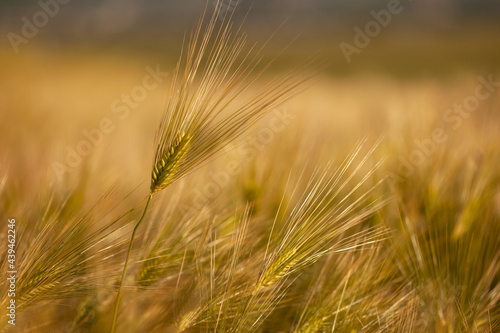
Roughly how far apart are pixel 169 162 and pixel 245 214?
21 centimetres

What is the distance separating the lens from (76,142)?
3.57 ft

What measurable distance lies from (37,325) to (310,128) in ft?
2.96

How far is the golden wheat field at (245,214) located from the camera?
1.50 feet

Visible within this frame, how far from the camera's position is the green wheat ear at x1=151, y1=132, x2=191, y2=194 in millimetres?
442

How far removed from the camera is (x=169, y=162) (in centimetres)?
44

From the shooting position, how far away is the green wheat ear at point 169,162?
1.45 feet

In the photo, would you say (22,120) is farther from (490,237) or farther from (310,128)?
(490,237)

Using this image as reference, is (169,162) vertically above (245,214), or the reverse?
(169,162)

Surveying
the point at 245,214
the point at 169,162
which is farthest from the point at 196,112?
the point at 245,214

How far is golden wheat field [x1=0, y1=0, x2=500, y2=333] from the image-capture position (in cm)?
46

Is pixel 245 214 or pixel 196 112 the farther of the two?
pixel 245 214

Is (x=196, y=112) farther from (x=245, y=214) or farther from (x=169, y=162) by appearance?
(x=245, y=214)

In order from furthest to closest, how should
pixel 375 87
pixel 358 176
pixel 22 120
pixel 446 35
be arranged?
pixel 446 35 < pixel 375 87 < pixel 22 120 < pixel 358 176

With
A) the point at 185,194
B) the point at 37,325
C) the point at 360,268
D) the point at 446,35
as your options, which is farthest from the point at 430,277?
the point at 446,35
